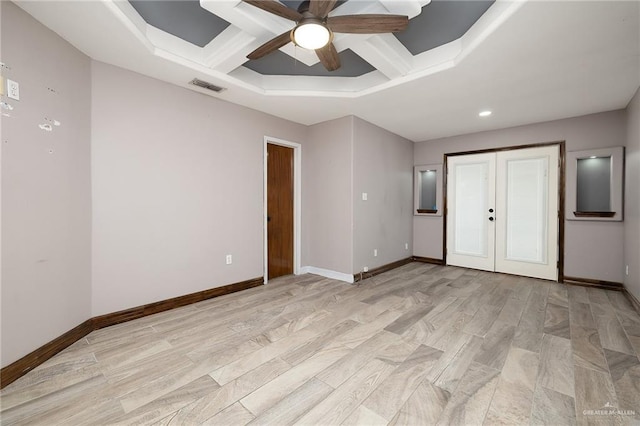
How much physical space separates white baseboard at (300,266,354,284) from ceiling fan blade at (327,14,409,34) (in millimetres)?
3154

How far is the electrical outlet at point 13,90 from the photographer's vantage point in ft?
5.90

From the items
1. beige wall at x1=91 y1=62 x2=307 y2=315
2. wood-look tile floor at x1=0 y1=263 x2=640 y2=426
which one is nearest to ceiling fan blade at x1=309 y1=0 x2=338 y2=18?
beige wall at x1=91 y1=62 x2=307 y2=315

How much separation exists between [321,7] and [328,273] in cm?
354

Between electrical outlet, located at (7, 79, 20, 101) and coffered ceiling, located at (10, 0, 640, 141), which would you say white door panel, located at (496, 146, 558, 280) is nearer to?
coffered ceiling, located at (10, 0, 640, 141)

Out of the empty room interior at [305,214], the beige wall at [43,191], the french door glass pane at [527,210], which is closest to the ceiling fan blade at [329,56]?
the empty room interior at [305,214]

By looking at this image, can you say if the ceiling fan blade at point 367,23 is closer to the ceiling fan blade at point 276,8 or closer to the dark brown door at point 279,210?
the ceiling fan blade at point 276,8

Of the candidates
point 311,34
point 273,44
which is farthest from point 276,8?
point 273,44

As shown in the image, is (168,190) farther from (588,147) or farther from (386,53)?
(588,147)

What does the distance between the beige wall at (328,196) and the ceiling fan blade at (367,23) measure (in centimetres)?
212

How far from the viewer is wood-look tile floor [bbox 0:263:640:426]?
1.50 metres

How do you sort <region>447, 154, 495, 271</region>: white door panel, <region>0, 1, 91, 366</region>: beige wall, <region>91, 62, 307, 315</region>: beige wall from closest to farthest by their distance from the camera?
1. <region>0, 1, 91, 366</region>: beige wall
2. <region>91, 62, 307, 315</region>: beige wall
3. <region>447, 154, 495, 271</region>: white door panel

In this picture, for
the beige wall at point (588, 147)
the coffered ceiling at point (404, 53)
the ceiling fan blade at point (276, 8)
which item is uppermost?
→ the coffered ceiling at point (404, 53)

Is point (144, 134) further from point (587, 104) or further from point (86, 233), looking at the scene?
point (587, 104)

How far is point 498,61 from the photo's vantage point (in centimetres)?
247
